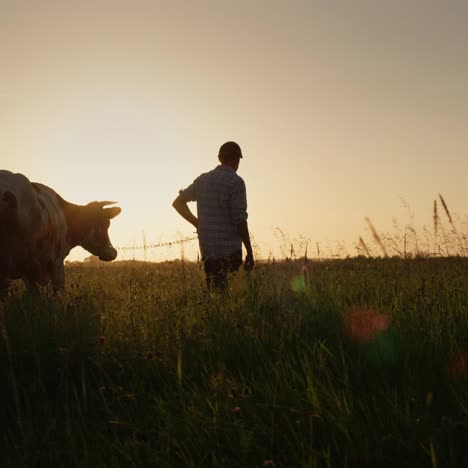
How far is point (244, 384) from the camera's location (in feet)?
9.41

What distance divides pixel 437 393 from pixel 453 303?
212 centimetres

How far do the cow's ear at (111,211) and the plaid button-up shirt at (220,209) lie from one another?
343 cm

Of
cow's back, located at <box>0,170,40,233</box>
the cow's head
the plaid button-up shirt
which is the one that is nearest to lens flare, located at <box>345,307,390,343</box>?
the plaid button-up shirt

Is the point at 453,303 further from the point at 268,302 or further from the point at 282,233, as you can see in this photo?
the point at 282,233

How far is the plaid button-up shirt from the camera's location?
7.27m

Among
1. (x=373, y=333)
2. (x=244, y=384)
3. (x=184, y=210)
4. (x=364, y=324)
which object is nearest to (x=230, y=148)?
(x=184, y=210)

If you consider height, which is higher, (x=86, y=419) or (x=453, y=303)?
(x=453, y=303)

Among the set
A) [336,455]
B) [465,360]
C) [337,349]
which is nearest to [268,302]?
[337,349]

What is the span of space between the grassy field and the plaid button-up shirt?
175 cm

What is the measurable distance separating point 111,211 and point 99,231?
435 millimetres

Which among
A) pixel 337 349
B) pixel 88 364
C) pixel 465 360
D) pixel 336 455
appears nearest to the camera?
pixel 336 455

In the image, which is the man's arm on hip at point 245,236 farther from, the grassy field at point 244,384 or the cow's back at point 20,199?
the cow's back at point 20,199

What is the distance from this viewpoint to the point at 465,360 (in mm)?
3488

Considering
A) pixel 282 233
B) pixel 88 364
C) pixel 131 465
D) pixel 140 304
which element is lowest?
pixel 131 465
